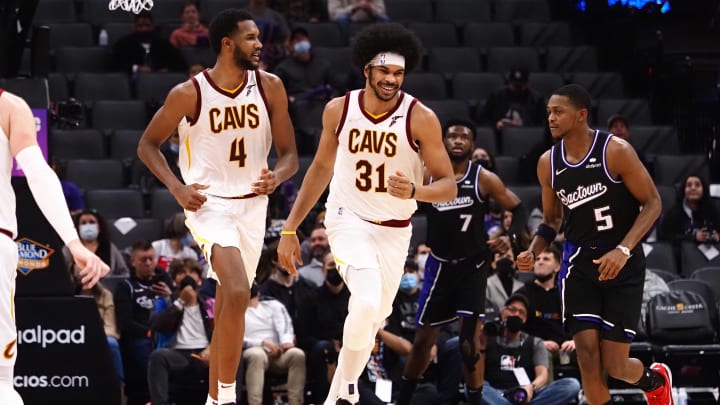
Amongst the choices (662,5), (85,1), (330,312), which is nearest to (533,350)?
(330,312)

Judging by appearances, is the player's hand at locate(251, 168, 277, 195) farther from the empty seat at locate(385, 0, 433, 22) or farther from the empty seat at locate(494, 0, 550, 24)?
the empty seat at locate(494, 0, 550, 24)

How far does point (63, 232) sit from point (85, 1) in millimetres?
11259

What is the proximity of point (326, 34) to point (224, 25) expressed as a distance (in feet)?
26.6

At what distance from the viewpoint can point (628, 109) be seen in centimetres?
1516

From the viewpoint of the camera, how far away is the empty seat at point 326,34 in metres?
15.8

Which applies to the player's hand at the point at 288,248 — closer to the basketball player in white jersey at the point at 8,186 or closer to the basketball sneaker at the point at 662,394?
the basketball player in white jersey at the point at 8,186

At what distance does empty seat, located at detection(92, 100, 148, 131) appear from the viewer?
46.5 feet

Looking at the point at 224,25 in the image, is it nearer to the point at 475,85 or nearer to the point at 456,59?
the point at 475,85

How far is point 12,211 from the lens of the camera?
5633 mm

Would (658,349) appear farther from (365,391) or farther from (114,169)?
(114,169)

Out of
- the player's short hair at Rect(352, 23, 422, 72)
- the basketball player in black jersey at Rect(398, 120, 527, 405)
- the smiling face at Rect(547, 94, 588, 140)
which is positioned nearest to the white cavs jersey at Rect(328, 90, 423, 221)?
the player's short hair at Rect(352, 23, 422, 72)

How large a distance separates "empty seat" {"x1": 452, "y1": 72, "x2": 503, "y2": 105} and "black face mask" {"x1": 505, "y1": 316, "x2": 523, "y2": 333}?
15.6 ft

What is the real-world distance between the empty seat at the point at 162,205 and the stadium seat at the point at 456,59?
4107mm

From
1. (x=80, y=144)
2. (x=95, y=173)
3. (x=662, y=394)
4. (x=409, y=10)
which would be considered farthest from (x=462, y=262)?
(x=409, y=10)
